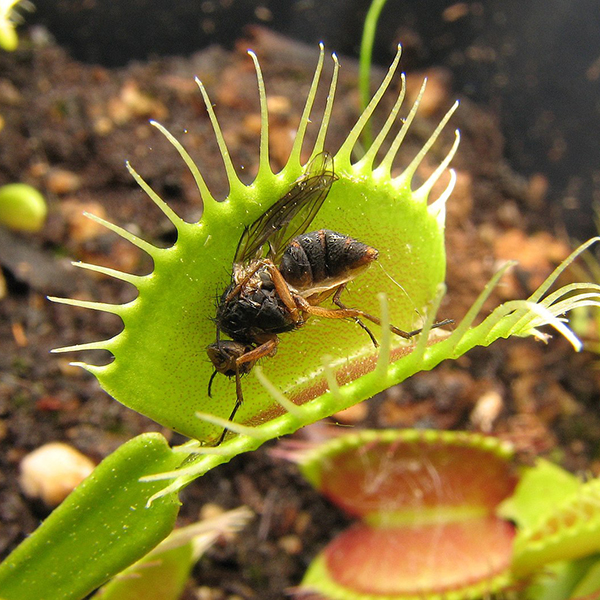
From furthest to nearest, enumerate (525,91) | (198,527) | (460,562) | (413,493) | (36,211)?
(525,91)
(36,211)
(413,493)
(460,562)
(198,527)

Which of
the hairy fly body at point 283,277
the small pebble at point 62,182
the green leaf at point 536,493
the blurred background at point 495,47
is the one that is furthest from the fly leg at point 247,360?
the blurred background at point 495,47

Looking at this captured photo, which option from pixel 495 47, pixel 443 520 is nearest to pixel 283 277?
pixel 443 520

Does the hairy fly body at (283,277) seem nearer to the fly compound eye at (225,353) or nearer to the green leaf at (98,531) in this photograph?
the fly compound eye at (225,353)

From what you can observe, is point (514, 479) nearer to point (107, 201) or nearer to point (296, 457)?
point (296, 457)

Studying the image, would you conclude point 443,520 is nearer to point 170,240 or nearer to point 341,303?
point 341,303

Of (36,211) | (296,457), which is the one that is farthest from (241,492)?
(36,211)

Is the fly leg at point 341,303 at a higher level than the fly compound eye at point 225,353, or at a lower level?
higher
